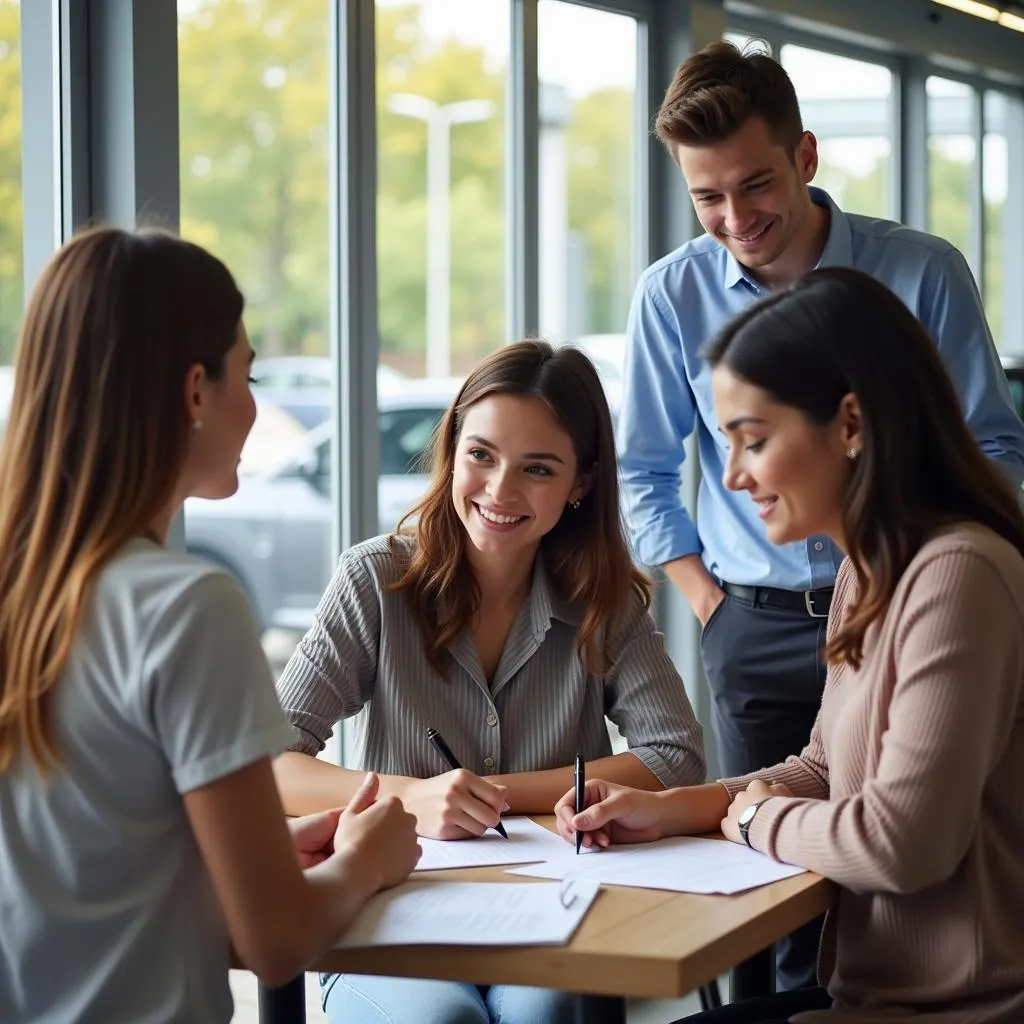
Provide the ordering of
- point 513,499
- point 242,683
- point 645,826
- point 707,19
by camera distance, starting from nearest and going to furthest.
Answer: point 242,683
point 645,826
point 513,499
point 707,19

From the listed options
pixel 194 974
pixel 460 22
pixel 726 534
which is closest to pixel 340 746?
pixel 726 534

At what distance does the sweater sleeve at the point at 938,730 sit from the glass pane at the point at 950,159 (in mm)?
4846

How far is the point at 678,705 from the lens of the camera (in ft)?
7.59

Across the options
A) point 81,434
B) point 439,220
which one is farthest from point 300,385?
point 81,434

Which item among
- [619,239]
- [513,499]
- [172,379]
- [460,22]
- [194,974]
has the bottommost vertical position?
[194,974]

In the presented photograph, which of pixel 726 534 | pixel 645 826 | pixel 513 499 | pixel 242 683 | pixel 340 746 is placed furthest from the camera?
pixel 340 746

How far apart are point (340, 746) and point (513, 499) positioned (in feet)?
5.71

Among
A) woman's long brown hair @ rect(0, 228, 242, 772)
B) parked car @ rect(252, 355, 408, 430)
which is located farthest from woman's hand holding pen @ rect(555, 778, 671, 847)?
parked car @ rect(252, 355, 408, 430)

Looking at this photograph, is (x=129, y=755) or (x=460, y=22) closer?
(x=129, y=755)

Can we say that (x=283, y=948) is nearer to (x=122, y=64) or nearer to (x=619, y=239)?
(x=122, y=64)

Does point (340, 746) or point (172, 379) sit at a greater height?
point (172, 379)

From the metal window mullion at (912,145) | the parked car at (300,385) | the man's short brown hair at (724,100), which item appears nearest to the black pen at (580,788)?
the man's short brown hair at (724,100)

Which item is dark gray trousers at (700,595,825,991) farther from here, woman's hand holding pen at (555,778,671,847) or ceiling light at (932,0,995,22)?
ceiling light at (932,0,995,22)

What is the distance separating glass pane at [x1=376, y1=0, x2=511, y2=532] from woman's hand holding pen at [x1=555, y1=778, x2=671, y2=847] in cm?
187
